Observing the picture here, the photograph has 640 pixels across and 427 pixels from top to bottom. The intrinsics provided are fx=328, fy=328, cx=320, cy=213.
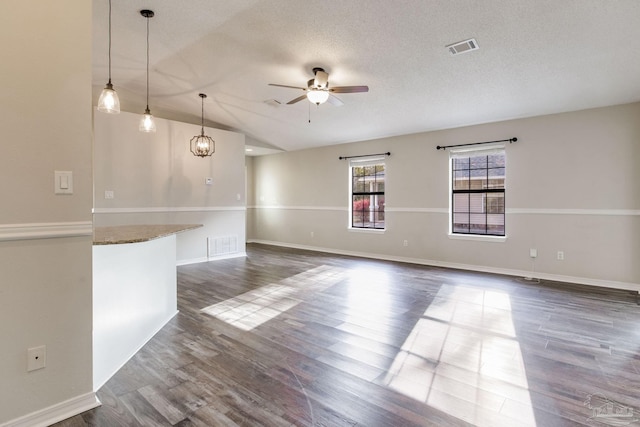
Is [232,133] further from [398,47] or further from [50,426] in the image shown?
[50,426]

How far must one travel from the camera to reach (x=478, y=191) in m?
5.73

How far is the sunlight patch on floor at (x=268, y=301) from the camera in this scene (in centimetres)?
337

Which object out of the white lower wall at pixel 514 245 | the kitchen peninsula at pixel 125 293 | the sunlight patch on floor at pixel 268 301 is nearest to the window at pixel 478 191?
the white lower wall at pixel 514 245

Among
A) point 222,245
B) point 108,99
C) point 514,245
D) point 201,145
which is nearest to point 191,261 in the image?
point 222,245

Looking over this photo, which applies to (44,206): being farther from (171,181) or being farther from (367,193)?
(367,193)

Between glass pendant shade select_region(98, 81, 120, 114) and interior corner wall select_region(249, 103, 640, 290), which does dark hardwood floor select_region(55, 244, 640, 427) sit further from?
glass pendant shade select_region(98, 81, 120, 114)

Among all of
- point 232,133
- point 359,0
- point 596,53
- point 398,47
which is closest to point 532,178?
point 596,53

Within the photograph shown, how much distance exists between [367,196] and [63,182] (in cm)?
596

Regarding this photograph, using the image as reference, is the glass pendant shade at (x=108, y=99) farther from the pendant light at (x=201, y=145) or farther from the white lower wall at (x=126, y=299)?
the pendant light at (x=201, y=145)

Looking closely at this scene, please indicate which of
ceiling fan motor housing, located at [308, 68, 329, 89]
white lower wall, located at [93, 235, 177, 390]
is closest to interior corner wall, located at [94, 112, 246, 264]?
white lower wall, located at [93, 235, 177, 390]

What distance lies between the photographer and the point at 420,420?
180cm

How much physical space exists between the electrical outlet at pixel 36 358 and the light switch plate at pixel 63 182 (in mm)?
835

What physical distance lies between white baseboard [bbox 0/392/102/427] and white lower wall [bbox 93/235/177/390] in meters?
0.19

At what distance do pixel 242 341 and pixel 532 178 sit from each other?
4868 mm
